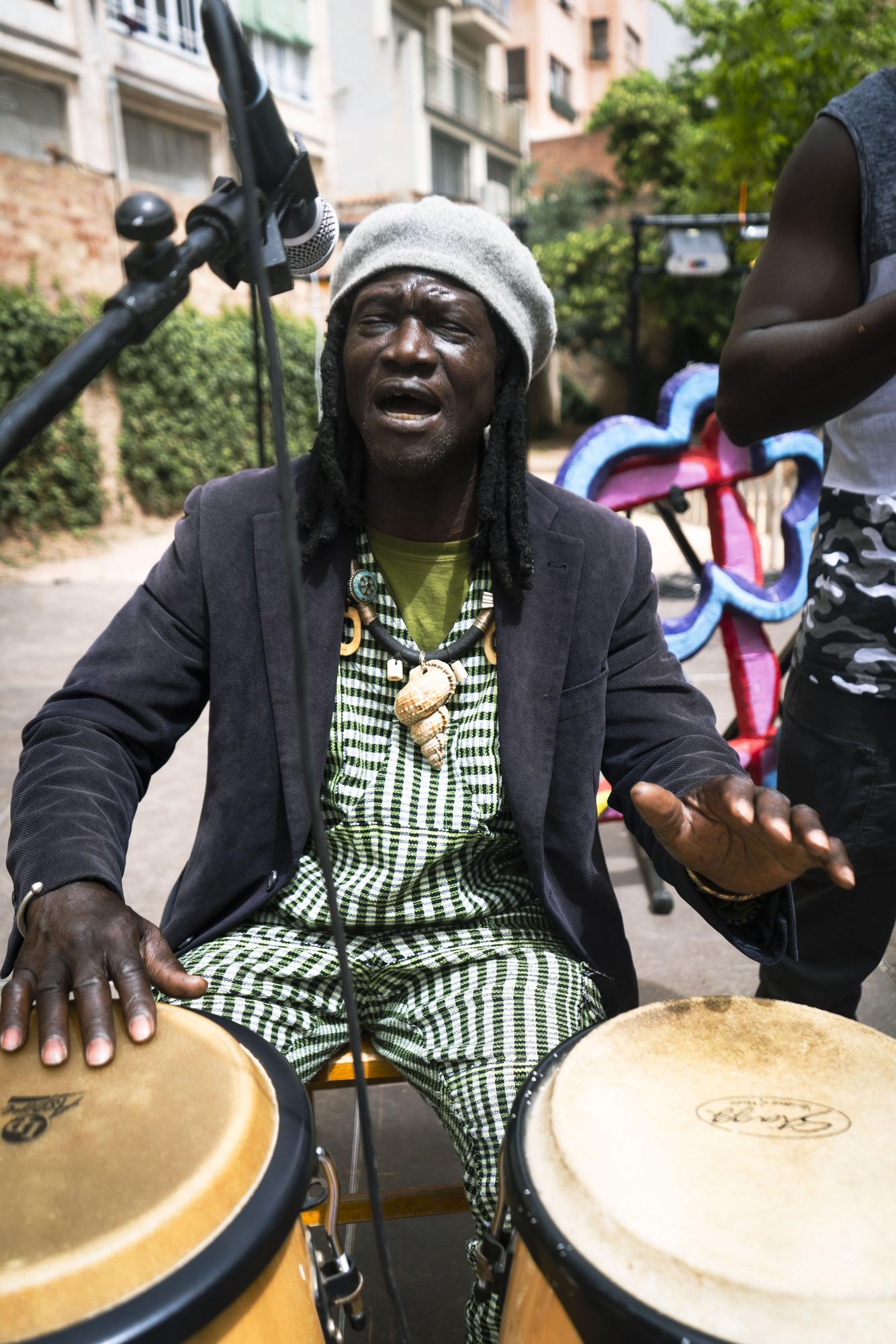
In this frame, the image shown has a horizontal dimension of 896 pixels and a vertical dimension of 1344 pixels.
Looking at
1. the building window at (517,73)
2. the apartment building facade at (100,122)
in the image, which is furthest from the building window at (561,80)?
the apartment building facade at (100,122)

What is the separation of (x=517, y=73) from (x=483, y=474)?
39.0 metres

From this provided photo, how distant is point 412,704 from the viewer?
1586 mm

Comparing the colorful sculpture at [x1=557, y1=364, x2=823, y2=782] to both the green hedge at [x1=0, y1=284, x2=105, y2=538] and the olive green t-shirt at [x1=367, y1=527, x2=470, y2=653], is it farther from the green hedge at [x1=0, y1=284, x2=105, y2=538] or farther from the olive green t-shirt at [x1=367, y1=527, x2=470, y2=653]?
the green hedge at [x1=0, y1=284, x2=105, y2=538]

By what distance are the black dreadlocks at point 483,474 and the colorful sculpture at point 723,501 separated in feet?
3.99

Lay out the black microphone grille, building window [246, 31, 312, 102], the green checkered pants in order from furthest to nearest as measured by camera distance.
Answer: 1. building window [246, 31, 312, 102]
2. the green checkered pants
3. the black microphone grille

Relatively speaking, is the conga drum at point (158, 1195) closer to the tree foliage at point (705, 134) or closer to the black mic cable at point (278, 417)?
the black mic cable at point (278, 417)

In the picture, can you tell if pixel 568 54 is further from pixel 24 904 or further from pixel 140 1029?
pixel 140 1029

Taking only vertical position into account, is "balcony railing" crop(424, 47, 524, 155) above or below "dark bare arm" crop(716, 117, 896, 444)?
above

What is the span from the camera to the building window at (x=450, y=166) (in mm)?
26766

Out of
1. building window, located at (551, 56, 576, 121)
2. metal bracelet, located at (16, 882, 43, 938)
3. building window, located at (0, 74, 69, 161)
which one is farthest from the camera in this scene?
building window, located at (551, 56, 576, 121)

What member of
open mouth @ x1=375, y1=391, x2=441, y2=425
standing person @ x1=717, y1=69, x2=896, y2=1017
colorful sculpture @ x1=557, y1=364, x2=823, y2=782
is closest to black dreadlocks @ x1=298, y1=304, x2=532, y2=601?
open mouth @ x1=375, y1=391, x2=441, y2=425

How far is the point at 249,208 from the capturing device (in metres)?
0.81

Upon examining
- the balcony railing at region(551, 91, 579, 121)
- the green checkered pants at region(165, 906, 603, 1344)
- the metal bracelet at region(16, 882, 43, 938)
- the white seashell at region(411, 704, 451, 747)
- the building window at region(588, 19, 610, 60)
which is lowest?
the green checkered pants at region(165, 906, 603, 1344)

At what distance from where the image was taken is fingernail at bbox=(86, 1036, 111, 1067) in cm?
101
